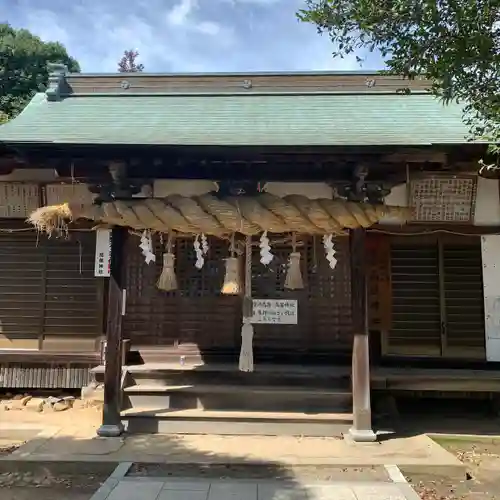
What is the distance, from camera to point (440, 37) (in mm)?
3891

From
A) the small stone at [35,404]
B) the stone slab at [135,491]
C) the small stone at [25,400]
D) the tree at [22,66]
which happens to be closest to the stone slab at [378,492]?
the stone slab at [135,491]

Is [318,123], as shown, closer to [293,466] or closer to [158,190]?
[158,190]

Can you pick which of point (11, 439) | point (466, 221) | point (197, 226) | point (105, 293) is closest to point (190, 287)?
point (105, 293)

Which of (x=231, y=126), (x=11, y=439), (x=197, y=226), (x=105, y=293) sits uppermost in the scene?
(x=231, y=126)

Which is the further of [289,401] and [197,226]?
[289,401]

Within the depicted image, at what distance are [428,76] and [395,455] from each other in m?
3.90

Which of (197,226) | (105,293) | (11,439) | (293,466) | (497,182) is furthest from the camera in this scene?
(105,293)

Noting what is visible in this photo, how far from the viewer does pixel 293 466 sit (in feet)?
16.9

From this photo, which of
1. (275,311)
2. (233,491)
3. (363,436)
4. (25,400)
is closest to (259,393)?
(275,311)

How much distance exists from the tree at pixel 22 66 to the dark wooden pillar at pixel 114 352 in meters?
20.7

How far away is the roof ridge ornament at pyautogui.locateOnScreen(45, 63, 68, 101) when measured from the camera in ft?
29.9

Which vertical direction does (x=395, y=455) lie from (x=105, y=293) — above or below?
below

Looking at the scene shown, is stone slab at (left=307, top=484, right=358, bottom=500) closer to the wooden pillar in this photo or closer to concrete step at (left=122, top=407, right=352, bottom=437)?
the wooden pillar

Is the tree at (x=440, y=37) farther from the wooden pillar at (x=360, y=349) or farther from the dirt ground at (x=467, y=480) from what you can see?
the dirt ground at (x=467, y=480)
